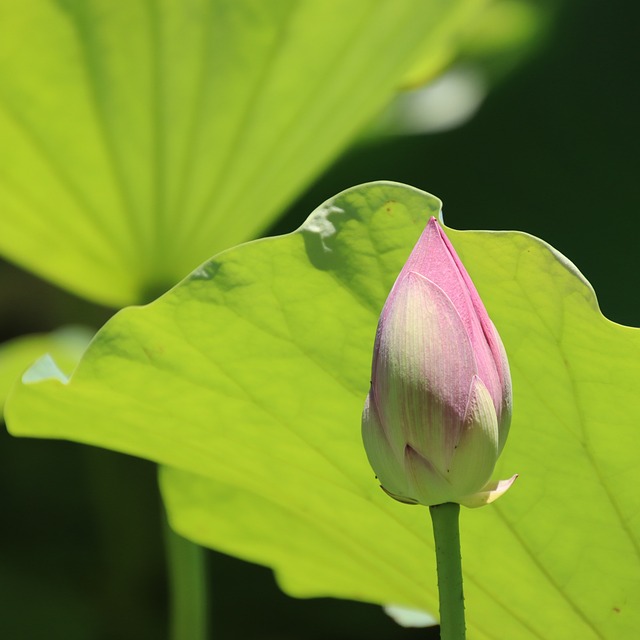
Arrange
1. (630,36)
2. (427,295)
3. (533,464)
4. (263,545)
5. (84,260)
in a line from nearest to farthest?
(427,295) < (533,464) < (263,545) < (84,260) < (630,36)

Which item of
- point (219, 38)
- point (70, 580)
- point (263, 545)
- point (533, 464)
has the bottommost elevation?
point (70, 580)

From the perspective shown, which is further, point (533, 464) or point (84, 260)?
point (84, 260)

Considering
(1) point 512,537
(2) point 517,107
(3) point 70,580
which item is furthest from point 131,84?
(3) point 70,580

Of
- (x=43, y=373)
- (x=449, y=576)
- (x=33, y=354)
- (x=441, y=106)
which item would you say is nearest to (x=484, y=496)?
(x=449, y=576)

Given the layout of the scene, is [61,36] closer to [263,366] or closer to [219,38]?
[219,38]

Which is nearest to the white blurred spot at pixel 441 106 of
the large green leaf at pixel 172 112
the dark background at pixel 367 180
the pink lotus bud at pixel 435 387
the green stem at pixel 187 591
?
the dark background at pixel 367 180

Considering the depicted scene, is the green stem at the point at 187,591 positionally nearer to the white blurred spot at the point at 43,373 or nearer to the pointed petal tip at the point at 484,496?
the white blurred spot at the point at 43,373

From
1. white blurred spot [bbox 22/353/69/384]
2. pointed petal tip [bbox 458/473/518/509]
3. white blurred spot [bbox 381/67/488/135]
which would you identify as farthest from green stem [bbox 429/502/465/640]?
white blurred spot [bbox 381/67/488/135]
